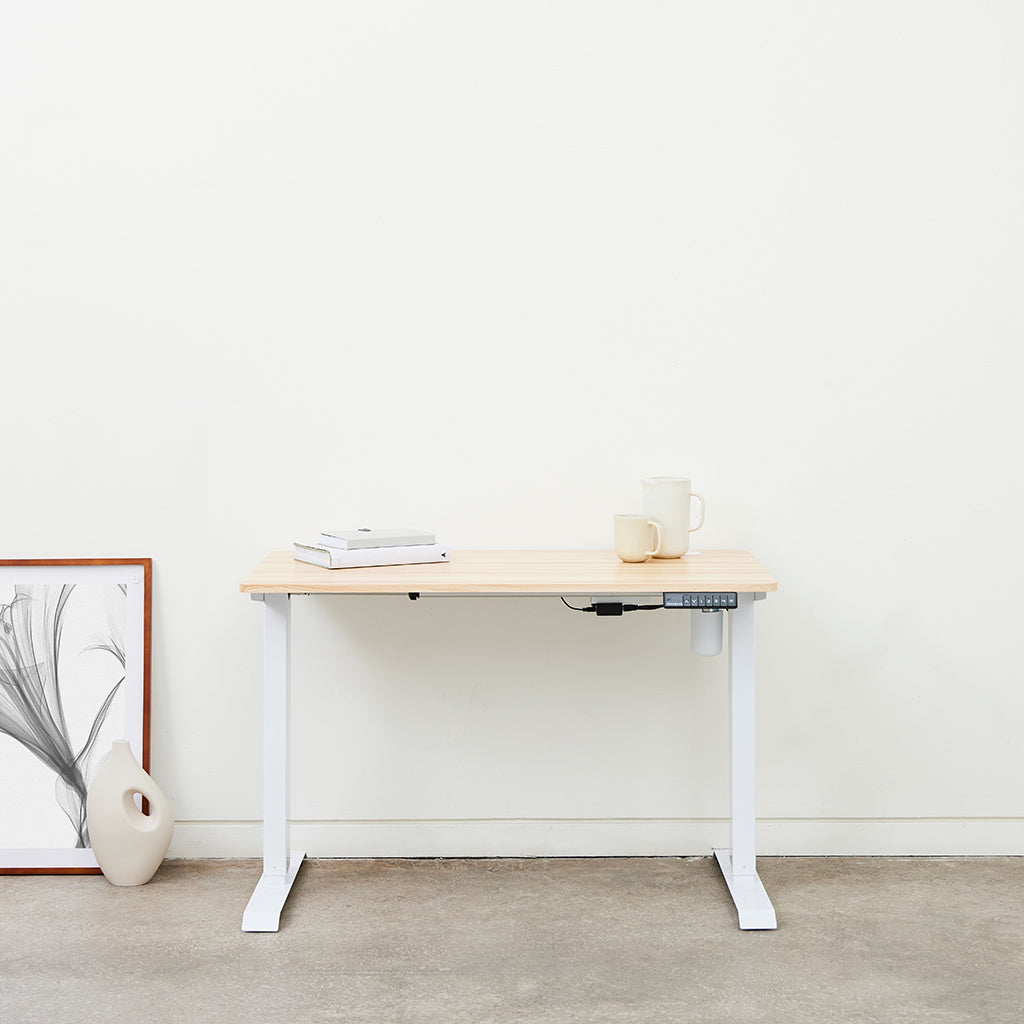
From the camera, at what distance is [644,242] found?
2453 mm

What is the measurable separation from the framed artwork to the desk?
454mm

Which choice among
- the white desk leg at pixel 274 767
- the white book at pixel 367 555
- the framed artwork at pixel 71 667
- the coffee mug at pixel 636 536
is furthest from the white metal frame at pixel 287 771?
the framed artwork at pixel 71 667

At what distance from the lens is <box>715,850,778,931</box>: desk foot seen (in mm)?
2121

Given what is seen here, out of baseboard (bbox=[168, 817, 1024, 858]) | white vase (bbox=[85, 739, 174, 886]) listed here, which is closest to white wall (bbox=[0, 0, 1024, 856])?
baseboard (bbox=[168, 817, 1024, 858])

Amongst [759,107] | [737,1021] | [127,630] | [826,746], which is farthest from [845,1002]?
[759,107]

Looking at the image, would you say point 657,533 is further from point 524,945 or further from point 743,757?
point 524,945

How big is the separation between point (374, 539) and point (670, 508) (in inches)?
25.3

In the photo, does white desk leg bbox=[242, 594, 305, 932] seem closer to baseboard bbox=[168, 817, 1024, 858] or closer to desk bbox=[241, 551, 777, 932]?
desk bbox=[241, 551, 777, 932]

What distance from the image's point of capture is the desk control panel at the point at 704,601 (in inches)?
79.2

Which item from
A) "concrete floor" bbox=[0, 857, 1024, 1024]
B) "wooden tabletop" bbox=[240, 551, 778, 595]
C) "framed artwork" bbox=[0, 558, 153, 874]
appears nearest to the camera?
"concrete floor" bbox=[0, 857, 1024, 1024]

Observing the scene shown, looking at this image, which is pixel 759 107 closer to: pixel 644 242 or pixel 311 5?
pixel 644 242

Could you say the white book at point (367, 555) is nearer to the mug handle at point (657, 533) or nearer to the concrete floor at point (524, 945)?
the mug handle at point (657, 533)

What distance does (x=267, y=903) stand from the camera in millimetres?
2164

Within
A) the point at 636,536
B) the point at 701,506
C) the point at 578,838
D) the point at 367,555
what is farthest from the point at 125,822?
the point at 701,506
